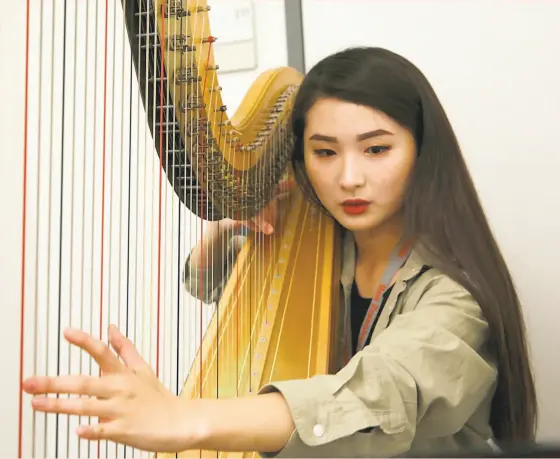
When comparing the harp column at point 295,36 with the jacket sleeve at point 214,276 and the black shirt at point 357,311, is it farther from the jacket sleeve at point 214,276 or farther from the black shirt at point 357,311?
the black shirt at point 357,311

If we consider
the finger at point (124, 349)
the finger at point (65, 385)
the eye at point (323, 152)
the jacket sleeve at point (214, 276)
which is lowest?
the finger at point (65, 385)

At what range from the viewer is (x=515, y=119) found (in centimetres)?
133

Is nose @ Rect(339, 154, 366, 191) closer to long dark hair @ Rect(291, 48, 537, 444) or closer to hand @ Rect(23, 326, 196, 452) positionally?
long dark hair @ Rect(291, 48, 537, 444)

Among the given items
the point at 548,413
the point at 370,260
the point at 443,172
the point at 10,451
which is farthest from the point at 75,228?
the point at 548,413

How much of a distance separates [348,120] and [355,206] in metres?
0.15

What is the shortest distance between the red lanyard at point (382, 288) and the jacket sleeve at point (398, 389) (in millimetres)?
180

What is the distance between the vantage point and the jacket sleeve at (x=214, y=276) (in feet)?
3.66

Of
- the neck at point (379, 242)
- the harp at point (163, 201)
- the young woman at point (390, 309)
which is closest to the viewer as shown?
the young woman at point (390, 309)

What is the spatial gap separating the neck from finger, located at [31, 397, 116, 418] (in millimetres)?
718

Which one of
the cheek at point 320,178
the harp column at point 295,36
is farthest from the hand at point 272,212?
the harp column at point 295,36

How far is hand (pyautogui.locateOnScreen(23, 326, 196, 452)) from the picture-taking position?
46cm

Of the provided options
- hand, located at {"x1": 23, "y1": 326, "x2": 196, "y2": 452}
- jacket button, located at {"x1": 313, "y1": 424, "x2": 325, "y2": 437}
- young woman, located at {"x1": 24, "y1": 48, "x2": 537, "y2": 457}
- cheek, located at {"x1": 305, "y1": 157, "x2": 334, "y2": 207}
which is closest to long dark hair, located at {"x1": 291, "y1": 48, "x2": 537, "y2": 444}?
young woman, located at {"x1": 24, "y1": 48, "x2": 537, "y2": 457}

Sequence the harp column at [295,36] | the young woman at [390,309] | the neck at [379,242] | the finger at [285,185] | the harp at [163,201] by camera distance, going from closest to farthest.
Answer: the young woman at [390,309], the harp at [163,201], the neck at [379,242], the finger at [285,185], the harp column at [295,36]

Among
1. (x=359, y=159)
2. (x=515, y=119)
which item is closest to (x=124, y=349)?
(x=359, y=159)
